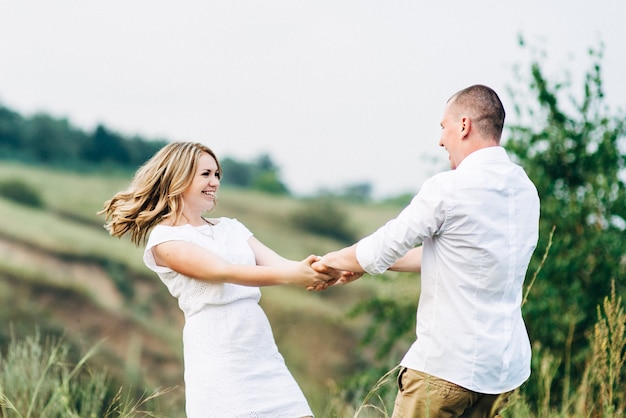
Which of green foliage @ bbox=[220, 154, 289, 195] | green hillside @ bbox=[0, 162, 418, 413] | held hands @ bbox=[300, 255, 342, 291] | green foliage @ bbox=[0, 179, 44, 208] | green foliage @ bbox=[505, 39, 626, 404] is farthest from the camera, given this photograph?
green foliage @ bbox=[220, 154, 289, 195]

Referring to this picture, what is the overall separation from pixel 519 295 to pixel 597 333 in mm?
913

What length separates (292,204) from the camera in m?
28.8

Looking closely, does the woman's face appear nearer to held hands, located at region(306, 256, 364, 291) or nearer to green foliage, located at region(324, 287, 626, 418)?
held hands, located at region(306, 256, 364, 291)

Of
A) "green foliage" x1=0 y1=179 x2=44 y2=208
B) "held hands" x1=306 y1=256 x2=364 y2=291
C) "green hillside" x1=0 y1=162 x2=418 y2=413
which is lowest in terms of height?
"green hillside" x1=0 y1=162 x2=418 y2=413

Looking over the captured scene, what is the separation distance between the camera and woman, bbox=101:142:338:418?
277 centimetres

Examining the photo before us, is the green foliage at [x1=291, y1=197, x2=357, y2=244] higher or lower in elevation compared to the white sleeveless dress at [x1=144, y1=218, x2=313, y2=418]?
lower

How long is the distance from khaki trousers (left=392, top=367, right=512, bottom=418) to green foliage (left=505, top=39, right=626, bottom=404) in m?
5.14

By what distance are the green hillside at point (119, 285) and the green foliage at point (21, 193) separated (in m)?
0.24

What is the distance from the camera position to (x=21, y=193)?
86.0ft

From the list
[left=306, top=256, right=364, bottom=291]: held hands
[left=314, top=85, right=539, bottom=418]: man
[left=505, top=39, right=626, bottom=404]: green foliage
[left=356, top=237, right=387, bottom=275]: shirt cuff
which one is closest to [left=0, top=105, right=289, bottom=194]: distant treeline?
[left=505, top=39, right=626, bottom=404]: green foliage

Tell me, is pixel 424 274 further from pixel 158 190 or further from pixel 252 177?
pixel 252 177

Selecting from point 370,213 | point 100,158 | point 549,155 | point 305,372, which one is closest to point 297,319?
point 305,372

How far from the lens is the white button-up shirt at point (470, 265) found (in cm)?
256

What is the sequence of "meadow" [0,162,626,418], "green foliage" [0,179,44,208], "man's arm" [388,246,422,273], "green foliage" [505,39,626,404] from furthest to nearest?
"green foliage" [0,179,44,208] < "meadow" [0,162,626,418] < "green foliage" [505,39,626,404] < "man's arm" [388,246,422,273]
